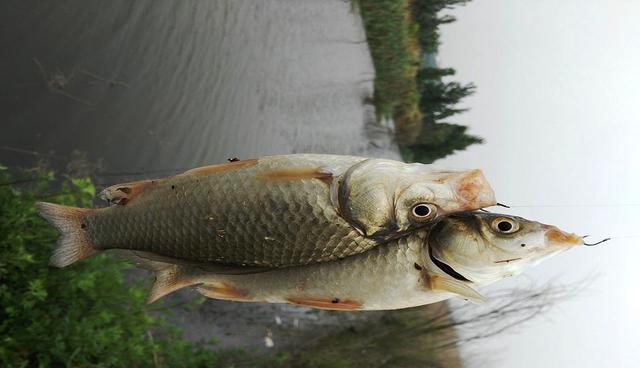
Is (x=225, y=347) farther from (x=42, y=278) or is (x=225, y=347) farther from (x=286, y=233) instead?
(x=286, y=233)

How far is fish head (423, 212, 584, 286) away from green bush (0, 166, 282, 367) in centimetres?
209

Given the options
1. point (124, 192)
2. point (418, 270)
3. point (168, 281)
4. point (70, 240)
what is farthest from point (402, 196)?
point (70, 240)

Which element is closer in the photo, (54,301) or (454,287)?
(454,287)

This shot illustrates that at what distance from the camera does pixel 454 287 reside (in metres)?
1.34

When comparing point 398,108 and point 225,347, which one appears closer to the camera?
point 225,347

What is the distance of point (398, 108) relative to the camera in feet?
22.4

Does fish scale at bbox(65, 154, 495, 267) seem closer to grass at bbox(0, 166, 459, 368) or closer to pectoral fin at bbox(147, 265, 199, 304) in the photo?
pectoral fin at bbox(147, 265, 199, 304)

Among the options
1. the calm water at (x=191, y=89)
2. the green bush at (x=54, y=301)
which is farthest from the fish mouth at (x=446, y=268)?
the calm water at (x=191, y=89)

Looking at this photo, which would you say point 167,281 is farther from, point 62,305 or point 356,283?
point 62,305

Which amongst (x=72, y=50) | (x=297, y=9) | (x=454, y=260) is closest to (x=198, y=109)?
(x=72, y=50)

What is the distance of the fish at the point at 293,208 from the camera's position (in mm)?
Result: 1337

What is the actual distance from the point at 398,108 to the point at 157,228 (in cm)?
558

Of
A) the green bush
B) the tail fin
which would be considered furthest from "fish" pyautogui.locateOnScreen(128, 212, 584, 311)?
the green bush

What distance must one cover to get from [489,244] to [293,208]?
0.49 metres
